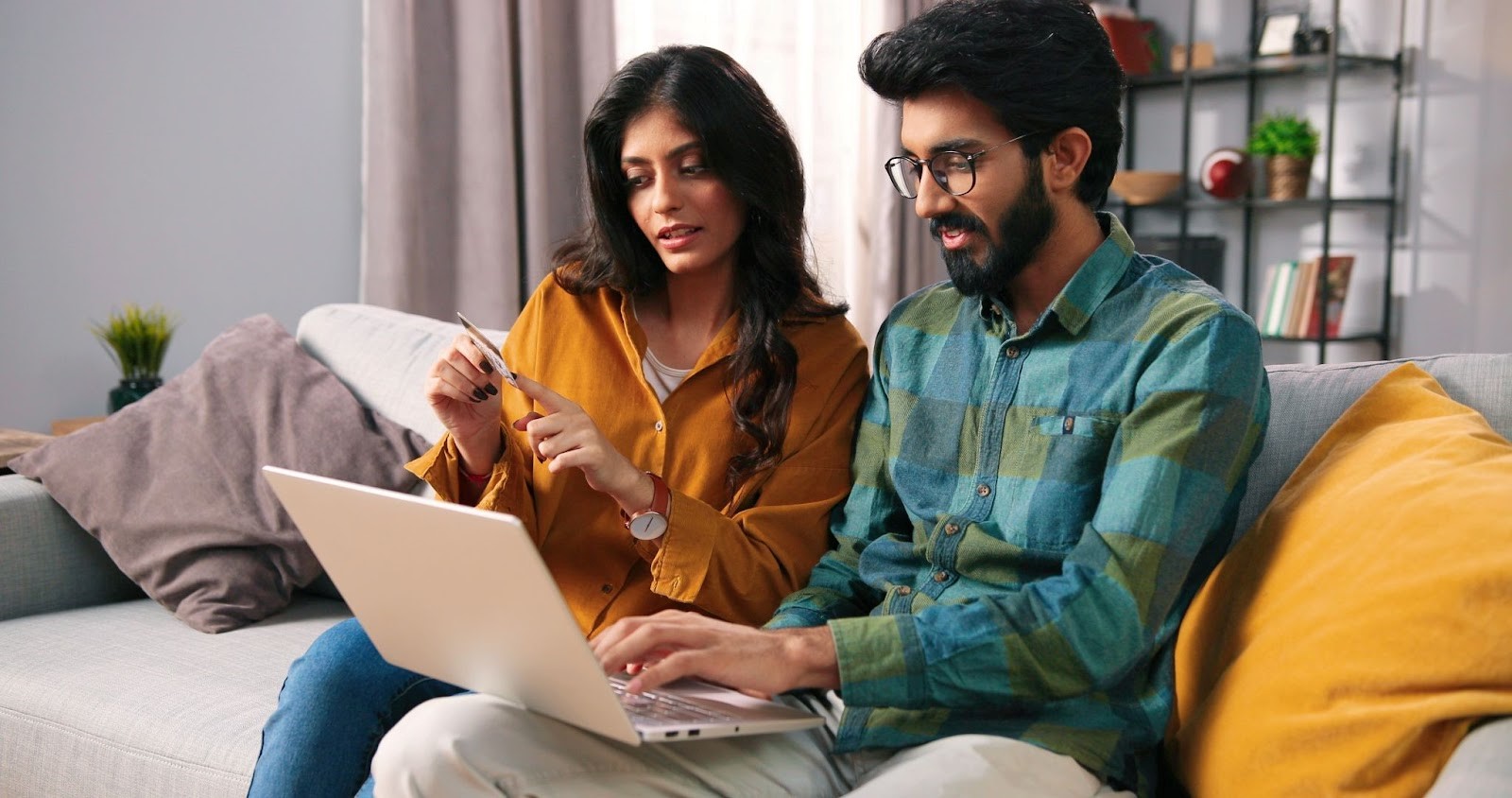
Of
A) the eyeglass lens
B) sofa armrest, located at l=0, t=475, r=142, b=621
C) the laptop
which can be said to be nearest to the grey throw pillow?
sofa armrest, located at l=0, t=475, r=142, b=621

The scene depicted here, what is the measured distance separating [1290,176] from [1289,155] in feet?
0.21

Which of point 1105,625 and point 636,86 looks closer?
point 1105,625

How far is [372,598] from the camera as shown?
1.20m

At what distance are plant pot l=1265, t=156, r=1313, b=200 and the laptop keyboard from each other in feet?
12.3

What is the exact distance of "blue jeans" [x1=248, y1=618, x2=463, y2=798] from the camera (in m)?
1.40

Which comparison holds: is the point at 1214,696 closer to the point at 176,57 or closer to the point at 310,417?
the point at 310,417

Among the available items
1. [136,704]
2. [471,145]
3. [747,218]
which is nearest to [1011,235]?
[747,218]

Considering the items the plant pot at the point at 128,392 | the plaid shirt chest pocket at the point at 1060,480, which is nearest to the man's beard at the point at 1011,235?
the plaid shirt chest pocket at the point at 1060,480

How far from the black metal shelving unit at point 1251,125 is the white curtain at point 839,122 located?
2.74ft

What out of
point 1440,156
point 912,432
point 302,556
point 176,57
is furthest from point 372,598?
point 1440,156

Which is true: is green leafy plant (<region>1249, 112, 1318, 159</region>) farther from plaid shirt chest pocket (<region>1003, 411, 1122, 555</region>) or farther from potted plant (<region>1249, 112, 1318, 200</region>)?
plaid shirt chest pocket (<region>1003, 411, 1122, 555</region>)

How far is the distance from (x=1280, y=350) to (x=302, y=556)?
11.9 feet

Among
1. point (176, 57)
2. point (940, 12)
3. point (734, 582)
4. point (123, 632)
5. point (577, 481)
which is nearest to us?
point (940, 12)

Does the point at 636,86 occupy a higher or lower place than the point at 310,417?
higher
